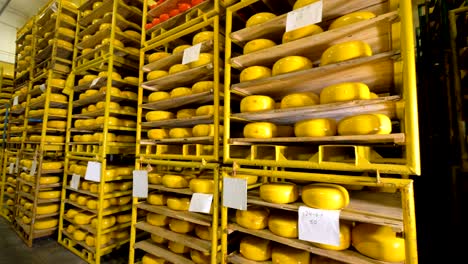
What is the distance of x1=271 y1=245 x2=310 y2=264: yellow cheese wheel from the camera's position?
1283 mm

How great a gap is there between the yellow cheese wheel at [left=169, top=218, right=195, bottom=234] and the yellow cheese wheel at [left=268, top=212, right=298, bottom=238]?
2.61 feet

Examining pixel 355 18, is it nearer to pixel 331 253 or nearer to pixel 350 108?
pixel 350 108

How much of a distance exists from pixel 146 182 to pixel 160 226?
432 mm

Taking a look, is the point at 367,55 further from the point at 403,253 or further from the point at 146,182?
the point at 146,182

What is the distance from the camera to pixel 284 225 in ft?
4.17

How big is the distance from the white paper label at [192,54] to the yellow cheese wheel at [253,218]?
1.22 m

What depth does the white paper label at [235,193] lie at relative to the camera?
139 cm

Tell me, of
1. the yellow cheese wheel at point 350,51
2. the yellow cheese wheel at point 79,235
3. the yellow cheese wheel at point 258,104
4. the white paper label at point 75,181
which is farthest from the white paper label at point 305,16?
the yellow cheese wheel at point 79,235

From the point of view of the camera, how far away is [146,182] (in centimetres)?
195

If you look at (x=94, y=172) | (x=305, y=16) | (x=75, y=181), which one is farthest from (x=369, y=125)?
(x=75, y=181)

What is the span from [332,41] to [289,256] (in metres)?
1.31

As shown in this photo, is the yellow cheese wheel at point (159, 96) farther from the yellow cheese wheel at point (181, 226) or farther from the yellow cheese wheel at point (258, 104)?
the yellow cheese wheel at point (181, 226)

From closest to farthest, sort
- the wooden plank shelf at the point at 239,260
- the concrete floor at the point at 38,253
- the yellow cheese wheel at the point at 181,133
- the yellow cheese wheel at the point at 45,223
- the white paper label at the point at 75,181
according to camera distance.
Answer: the wooden plank shelf at the point at 239,260, the yellow cheese wheel at the point at 181,133, the concrete floor at the point at 38,253, the white paper label at the point at 75,181, the yellow cheese wheel at the point at 45,223

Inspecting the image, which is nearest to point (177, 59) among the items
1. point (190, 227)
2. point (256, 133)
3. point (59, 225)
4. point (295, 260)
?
point (256, 133)
